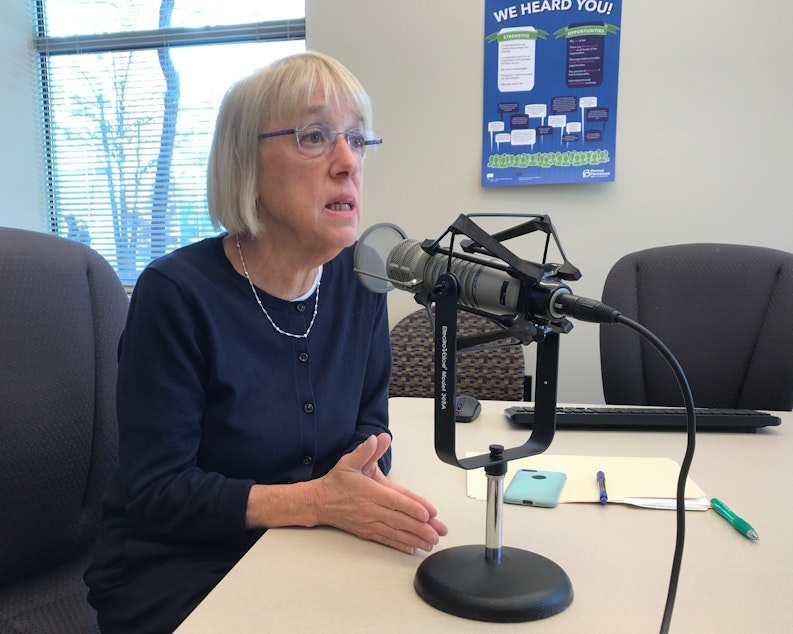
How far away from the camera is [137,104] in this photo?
321 cm

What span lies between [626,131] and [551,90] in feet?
1.06

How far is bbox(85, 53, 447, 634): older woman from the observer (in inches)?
37.0

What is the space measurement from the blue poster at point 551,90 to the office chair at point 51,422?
175cm

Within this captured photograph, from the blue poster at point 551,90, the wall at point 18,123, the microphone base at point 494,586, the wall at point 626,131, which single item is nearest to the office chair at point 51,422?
the microphone base at point 494,586

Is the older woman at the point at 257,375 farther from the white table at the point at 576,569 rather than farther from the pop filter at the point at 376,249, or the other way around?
the pop filter at the point at 376,249

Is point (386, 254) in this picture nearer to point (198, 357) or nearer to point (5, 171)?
point (198, 357)

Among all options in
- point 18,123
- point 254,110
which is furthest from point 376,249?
point 18,123

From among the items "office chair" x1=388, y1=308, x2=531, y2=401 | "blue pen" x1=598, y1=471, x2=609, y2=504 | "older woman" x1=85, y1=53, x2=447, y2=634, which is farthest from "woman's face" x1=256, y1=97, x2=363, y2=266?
"office chair" x1=388, y1=308, x2=531, y2=401

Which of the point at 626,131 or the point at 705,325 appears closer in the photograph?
the point at 705,325

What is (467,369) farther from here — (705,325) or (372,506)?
(372,506)

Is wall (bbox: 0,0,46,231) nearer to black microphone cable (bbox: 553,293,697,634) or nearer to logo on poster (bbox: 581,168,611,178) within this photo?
logo on poster (bbox: 581,168,611,178)

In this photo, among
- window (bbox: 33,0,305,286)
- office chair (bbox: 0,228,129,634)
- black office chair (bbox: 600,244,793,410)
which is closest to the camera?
office chair (bbox: 0,228,129,634)

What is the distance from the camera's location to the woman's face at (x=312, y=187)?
117 centimetres

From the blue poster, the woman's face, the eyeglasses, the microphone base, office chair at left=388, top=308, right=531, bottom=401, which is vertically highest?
the blue poster
